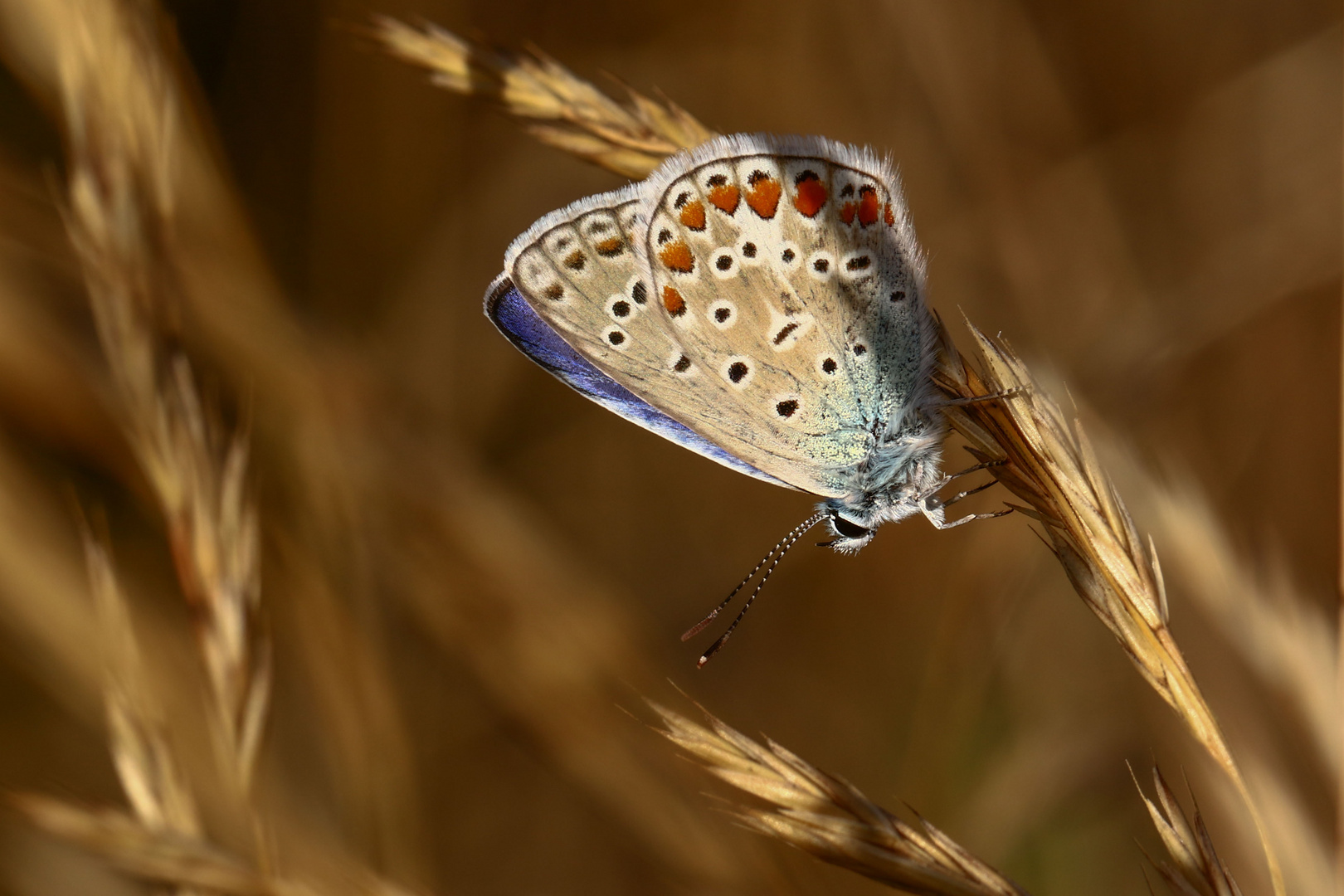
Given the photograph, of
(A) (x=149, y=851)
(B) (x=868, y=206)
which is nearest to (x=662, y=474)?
(B) (x=868, y=206)

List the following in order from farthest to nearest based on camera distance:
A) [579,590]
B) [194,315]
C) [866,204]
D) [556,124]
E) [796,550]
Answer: [796,550] < [579,590] < [194,315] < [866,204] < [556,124]

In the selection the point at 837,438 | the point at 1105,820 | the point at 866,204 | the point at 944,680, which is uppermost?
the point at 866,204

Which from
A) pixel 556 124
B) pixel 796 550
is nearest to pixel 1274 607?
pixel 556 124

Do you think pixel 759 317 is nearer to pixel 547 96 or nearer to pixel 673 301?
pixel 673 301

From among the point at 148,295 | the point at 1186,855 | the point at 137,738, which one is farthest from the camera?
the point at 148,295

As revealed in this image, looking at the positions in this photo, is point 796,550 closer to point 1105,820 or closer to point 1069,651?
point 1069,651

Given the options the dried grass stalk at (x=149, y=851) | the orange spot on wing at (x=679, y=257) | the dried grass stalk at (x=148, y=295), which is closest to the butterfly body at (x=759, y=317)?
the orange spot on wing at (x=679, y=257)

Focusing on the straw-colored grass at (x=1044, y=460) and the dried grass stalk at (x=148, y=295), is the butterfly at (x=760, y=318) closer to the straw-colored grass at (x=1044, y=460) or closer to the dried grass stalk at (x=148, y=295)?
the straw-colored grass at (x=1044, y=460)
